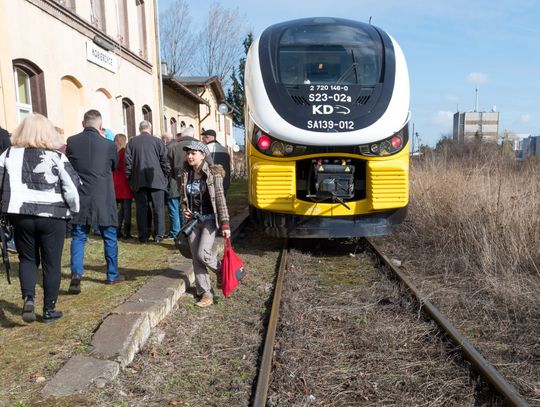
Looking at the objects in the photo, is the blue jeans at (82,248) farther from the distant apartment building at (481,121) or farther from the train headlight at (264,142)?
the distant apartment building at (481,121)

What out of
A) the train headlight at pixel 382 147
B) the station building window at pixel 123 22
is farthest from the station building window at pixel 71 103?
the train headlight at pixel 382 147

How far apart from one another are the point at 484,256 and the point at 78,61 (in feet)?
32.5

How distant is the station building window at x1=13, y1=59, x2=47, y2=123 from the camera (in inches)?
366

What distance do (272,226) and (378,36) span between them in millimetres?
3108

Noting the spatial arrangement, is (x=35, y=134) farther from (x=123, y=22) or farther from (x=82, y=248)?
(x=123, y=22)

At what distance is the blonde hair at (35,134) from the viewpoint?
372 cm

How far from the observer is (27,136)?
3721mm

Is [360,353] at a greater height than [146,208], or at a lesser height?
lesser

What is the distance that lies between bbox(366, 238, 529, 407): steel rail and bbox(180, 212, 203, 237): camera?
225 centimetres

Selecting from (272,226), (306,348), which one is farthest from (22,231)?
(272,226)

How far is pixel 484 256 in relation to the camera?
225 inches

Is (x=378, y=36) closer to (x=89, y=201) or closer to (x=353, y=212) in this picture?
(x=353, y=212)

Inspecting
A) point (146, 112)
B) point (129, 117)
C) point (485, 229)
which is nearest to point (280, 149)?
point (485, 229)

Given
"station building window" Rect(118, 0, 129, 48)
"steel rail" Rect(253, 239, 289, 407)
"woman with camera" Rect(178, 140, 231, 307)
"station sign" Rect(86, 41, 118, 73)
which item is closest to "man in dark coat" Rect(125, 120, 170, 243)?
"woman with camera" Rect(178, 140, 231, 307)
